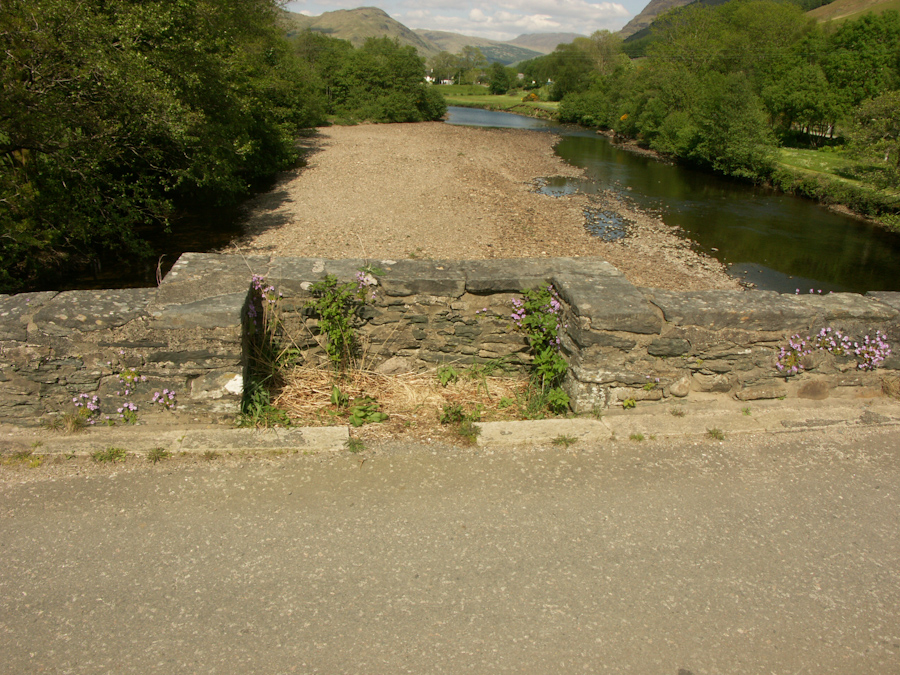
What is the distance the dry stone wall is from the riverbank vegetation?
1824 centimetres

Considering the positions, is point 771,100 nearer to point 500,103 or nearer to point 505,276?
point 505,276

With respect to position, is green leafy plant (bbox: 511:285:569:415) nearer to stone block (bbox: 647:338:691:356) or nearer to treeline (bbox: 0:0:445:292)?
stone block (bbox: 647:338:691:356)

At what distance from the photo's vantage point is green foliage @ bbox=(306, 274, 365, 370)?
4215mm

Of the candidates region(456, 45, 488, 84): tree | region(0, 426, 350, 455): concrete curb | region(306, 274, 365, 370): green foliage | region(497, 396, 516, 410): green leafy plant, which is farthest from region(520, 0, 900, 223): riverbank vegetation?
region(456, 45, 488, 84): tree

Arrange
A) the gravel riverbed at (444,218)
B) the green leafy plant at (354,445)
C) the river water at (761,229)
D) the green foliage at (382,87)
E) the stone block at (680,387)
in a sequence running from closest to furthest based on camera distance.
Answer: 1. the green leafy plant at (354,445)
2. the stone block at (680,387)
3. the gravel riverbed at (444,218)
4. the river water at (761,229)
5. the green foliage at (382,87)

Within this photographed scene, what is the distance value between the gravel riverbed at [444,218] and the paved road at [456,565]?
9095 mm

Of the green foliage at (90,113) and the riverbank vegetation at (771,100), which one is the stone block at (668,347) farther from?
the riverbank vegetation at (771,100)

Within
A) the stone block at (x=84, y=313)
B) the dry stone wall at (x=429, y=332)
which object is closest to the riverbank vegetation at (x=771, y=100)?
the dry stone wall at (x=429, y=332)

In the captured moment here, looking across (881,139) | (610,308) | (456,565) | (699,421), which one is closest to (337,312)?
(610,308)

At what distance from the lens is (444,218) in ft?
53.4

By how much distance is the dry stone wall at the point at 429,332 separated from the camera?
3473 millimetres

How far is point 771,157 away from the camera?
25.3m

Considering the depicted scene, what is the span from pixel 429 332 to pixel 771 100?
36.7 metres

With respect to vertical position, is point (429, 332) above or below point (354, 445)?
above
